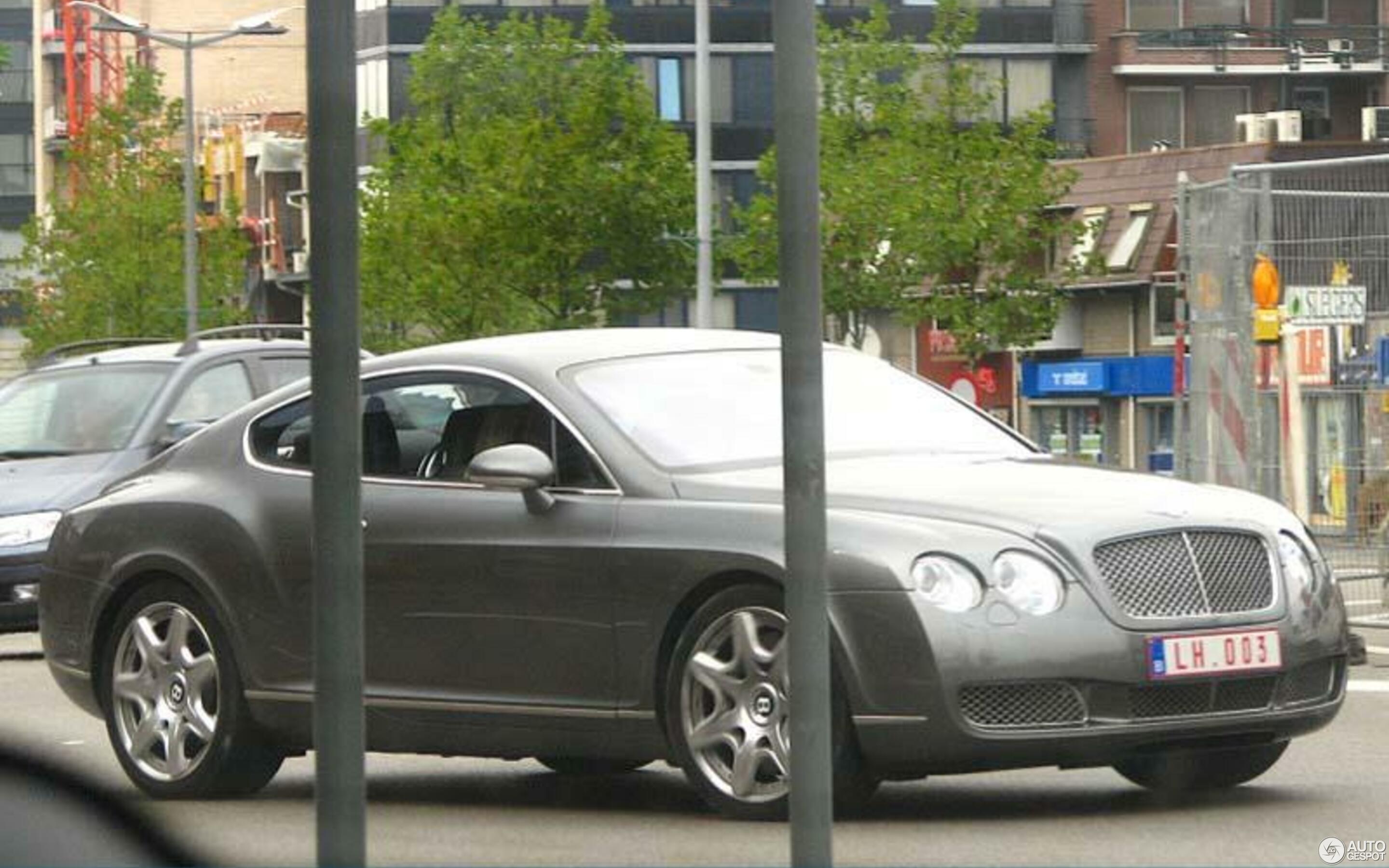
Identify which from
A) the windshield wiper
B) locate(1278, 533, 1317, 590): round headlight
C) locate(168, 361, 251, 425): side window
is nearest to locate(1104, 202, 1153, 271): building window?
locate(168, 361, 251, 425): side window

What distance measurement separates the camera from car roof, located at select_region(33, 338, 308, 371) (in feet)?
59.5

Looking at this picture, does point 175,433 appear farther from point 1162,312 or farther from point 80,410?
point 1162,312

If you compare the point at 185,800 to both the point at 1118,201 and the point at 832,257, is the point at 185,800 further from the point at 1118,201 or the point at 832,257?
the point at 1118,201

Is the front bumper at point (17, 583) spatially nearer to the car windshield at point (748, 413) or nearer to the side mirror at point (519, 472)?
the car windshield at point (748, 413)

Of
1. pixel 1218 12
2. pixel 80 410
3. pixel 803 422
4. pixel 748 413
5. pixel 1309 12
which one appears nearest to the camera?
pixel 803 422

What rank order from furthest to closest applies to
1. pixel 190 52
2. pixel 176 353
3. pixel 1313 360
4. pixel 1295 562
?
pixel 190 52 → pixel 176 353 → pixel 1313 360 → pixel 1295 562

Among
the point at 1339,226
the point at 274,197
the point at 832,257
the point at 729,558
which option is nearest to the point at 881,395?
the point at 729,558

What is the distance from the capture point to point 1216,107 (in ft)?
271

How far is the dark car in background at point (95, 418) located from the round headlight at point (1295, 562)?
903 centimetres

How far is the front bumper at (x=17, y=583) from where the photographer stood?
17.5 m

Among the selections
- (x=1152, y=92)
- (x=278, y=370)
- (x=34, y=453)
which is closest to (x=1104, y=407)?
(x=1152, y=92)

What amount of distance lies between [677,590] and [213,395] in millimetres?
9025

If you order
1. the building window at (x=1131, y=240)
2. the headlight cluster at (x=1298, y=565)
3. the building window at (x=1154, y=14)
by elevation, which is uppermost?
the building window at (x=1154, y=14)

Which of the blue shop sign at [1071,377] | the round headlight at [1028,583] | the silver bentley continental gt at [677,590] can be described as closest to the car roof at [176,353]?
the silver bentley continental gt at [677,590]
